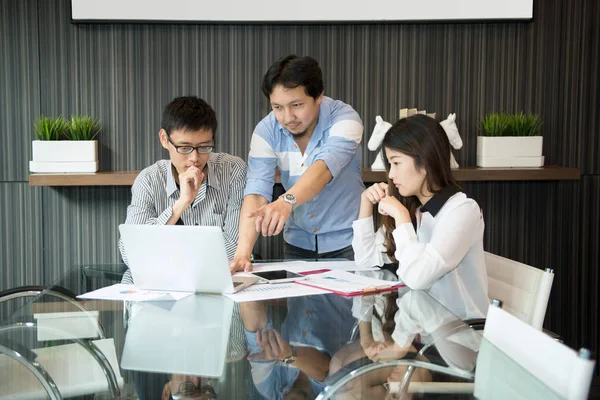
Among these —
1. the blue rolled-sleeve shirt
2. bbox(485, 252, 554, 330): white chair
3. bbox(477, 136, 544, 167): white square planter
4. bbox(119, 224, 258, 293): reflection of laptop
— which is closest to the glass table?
bbox(119, 224, 258, 293): reflection of laptop

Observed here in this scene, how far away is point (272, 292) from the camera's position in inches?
86.4

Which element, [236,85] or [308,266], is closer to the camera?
[308,266]

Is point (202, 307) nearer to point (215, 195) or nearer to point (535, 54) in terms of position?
point (215, 195)

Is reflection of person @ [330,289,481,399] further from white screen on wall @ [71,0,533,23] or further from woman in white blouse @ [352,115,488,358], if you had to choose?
white screen on wall @ [71,0,533,23]

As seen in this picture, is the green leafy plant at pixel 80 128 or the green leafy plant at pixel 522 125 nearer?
the green leafy plant at pixel 80 128

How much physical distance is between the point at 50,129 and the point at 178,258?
1.74 m

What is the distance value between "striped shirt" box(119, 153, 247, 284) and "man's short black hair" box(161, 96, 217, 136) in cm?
20

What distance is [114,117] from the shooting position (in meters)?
3.83

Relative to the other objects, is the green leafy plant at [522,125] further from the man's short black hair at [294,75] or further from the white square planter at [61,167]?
the white square planter at [61,167]

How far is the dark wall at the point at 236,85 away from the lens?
378cm

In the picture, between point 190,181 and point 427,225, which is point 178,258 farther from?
point 427,225

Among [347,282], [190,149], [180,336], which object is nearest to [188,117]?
[190,149]

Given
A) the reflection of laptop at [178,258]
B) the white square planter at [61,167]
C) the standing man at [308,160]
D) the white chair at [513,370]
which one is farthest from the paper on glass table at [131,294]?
the white square planter at [61,167]

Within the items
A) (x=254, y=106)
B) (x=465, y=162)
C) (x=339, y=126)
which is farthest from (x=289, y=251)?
(x=465, y=162)
